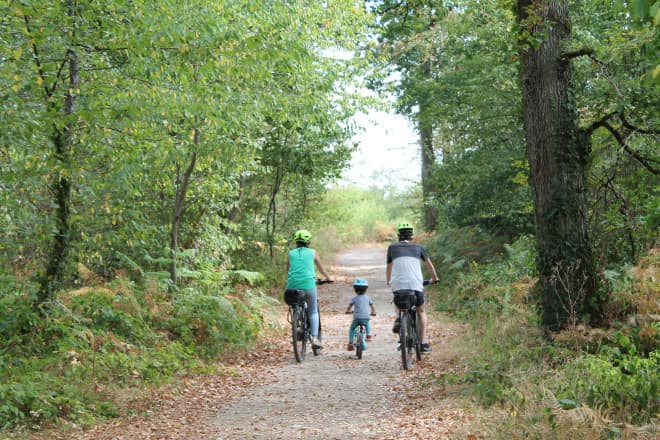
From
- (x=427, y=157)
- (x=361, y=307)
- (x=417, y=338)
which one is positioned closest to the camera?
(x=417, y=338)

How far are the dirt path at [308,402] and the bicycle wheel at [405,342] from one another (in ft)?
0.62

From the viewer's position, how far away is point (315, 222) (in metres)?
28.2

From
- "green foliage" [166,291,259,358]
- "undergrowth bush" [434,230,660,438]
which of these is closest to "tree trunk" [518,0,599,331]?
"undergrowth bush" [434,230,660,438]

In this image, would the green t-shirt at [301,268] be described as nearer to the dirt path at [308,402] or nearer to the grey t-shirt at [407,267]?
the dirt path at [308,402]

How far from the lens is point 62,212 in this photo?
8.71m

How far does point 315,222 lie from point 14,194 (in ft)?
68.0

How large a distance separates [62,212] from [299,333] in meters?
4.15

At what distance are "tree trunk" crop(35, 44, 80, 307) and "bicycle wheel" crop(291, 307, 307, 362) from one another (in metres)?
3.60

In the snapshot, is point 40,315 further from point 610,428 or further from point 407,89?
point 407,89

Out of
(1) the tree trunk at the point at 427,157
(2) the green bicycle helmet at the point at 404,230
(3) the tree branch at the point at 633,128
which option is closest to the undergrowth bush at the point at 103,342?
(2) the green bicycle helmet at the point at 404,230

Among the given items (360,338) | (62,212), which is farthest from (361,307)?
(62,212)

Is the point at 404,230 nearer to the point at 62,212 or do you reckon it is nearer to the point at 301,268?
the point at 301,268

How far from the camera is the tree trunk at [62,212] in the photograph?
8.38 m

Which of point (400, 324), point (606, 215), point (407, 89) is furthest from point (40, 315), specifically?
point (407, 89)
